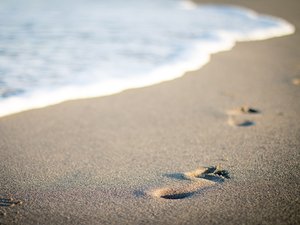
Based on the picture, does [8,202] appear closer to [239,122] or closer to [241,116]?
[239,122]

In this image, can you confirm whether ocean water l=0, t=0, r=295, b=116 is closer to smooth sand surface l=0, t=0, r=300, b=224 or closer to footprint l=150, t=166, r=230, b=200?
smooth sand surface l=0, t=0, r=300, b=224

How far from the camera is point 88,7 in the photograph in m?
8.59

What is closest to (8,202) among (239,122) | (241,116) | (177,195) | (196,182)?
(177,195)

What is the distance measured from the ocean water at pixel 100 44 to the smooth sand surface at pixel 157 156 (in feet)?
1.07

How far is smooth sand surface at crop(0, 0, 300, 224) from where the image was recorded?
72.2 inches

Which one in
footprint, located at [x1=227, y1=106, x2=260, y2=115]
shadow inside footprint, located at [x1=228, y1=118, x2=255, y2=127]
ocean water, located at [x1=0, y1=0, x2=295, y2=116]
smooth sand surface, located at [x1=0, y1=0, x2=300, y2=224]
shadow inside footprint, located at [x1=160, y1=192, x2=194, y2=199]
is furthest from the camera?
ocean water, located at [x1=0, y1=0, x2=295, y2=116]

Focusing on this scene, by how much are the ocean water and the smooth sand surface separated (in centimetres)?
32

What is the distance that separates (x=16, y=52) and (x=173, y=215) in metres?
3.54

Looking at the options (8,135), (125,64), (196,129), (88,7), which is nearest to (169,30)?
(125,64)

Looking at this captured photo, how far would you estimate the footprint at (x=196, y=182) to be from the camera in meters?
1.99

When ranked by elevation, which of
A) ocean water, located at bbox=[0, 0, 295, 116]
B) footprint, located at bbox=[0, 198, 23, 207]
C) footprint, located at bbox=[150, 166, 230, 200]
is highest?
ocean water, located at bbox=[0, 0, 295, 116]

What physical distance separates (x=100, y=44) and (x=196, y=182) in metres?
3.50

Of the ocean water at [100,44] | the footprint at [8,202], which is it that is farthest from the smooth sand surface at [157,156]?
the ocean water at [100,44]

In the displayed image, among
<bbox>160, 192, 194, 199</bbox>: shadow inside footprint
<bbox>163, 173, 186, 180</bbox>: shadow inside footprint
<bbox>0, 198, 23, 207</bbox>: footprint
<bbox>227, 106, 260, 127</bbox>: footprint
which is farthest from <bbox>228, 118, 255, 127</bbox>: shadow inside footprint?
<bbox>0, 198, 23, 207</bbox>: footprint
